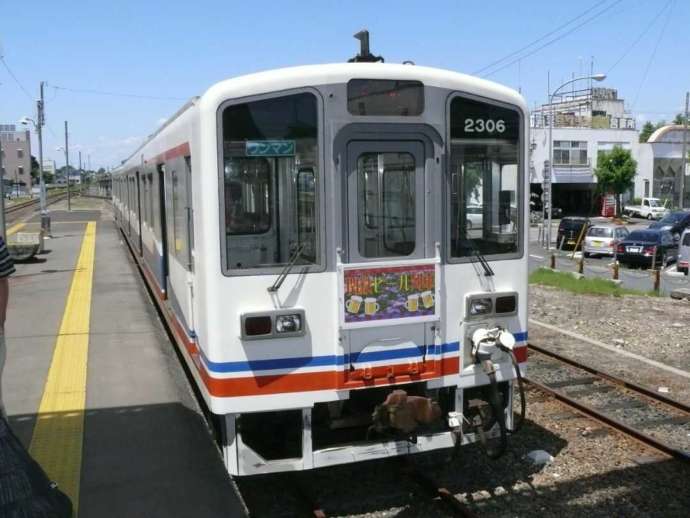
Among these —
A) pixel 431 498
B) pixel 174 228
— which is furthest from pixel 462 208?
pixel 174 228

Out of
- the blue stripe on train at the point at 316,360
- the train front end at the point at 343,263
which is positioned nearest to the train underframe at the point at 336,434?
the train front end at the point at 343,263

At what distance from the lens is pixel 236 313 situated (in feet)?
15.4

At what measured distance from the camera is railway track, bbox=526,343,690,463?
6.54 m

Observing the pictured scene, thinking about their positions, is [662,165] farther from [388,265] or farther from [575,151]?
[388,265]

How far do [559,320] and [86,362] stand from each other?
26.2 feet

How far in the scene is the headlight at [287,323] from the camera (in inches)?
186

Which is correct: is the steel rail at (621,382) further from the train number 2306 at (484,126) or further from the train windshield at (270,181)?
the train windshield at (270,181)

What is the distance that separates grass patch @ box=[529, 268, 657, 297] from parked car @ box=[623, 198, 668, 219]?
127ft

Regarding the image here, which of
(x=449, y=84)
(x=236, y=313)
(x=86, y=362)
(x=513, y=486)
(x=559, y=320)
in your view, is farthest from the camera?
(x=559, y=320)

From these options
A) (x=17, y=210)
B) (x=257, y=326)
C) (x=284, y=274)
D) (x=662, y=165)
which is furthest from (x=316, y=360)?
(x=662, y=165)

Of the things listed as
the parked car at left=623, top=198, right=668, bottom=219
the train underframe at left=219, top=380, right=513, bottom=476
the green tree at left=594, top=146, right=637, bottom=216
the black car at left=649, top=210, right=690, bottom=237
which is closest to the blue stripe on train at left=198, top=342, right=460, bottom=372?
the train underframe at left=219, top=380, right=513, bottom=476

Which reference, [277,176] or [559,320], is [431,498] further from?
[559,320]

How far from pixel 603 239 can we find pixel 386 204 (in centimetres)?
2591

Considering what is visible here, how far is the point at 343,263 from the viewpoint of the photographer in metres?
4.84
